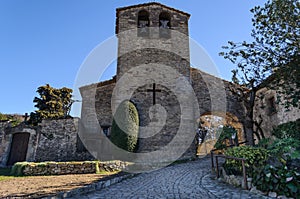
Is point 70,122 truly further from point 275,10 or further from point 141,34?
point 275,10

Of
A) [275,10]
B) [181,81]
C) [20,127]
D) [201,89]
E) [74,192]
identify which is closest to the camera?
[74,192]

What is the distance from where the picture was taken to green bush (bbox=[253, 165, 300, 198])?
3912 mm

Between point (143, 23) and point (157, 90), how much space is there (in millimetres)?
4785

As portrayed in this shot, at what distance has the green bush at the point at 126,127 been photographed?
9.84 metres

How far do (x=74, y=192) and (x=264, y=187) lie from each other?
3.81 m

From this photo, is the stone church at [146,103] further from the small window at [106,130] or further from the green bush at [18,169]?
the green bush at [18,169]

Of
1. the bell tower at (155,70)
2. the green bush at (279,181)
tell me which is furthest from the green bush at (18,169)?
the green bush at (279,181)

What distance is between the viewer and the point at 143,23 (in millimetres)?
13648

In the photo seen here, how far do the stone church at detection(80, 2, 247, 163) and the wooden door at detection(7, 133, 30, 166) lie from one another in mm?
3153

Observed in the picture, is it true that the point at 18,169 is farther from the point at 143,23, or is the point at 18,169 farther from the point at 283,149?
the point at 143,23

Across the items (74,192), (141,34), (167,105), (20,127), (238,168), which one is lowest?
(74,192)

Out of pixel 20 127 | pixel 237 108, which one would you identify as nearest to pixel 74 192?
pixel 20 127

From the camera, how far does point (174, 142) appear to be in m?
11.1

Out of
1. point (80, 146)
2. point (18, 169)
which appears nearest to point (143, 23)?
point (80, 146)
